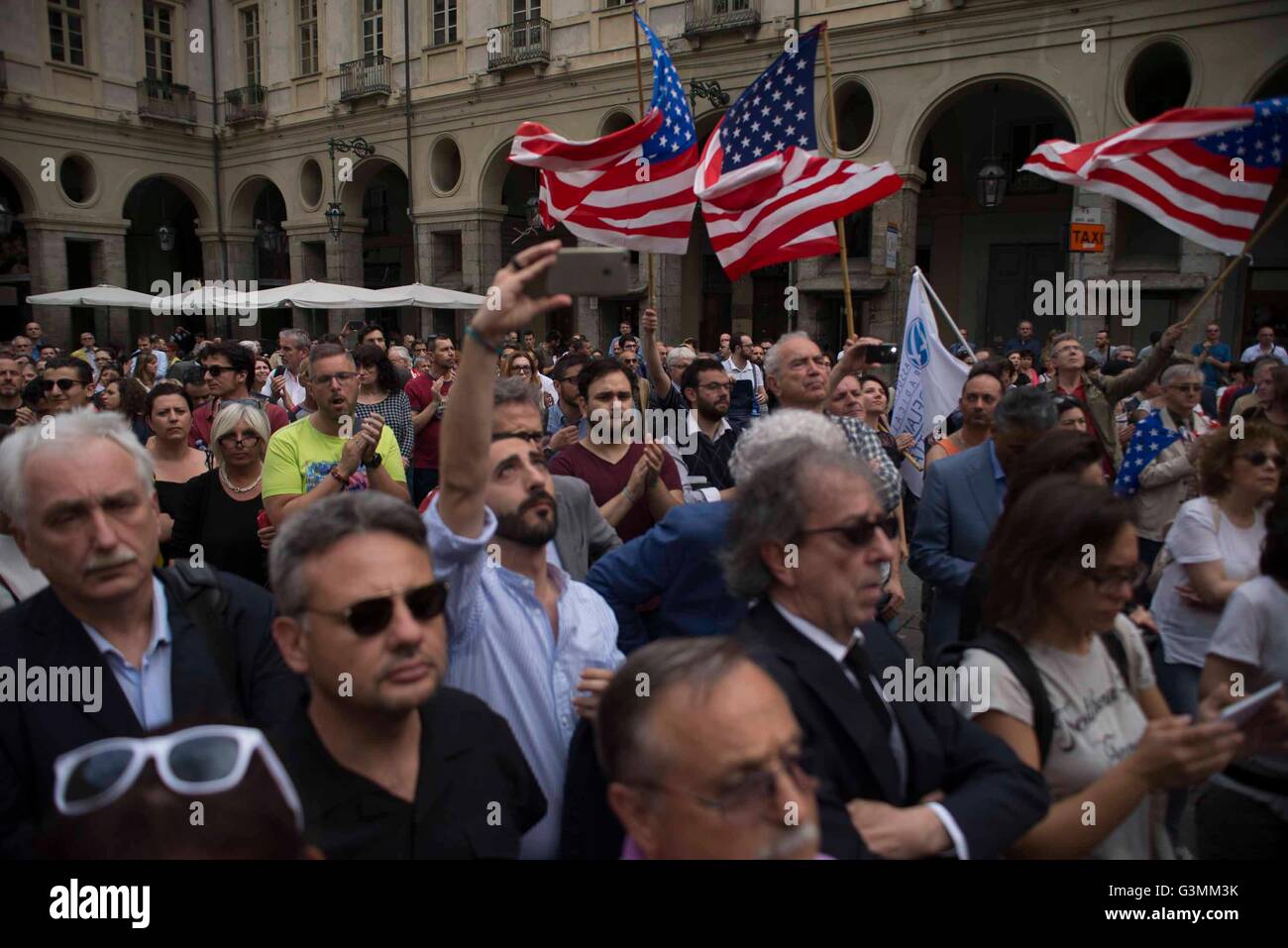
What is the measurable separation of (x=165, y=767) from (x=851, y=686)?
1.23m

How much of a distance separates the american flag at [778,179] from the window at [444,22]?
1978cm

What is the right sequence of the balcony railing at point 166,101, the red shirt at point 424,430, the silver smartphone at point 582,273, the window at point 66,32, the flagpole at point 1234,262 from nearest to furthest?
the silver smartphone at point 582,273, the flagpole at point 1234,262, the red shirt at point 424,430, the window at point 66,32, the balcony railing at point 166,101

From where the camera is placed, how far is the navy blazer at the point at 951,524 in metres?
3.92

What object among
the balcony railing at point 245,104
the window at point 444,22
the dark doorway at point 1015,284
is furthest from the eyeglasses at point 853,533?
the balcony railing at point 245,104

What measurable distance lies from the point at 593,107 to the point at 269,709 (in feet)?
67.8

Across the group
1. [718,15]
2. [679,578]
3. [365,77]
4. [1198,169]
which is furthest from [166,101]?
[679,578]

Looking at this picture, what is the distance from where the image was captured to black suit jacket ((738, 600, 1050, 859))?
1.75 meters

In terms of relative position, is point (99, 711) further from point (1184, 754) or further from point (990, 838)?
point (1184, 754)

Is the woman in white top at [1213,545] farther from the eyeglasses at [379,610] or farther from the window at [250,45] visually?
the window at [250,45]

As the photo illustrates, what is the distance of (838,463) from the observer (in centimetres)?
213

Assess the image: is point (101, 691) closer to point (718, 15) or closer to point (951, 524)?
point (951, 524)

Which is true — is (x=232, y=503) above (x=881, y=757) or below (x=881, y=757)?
above

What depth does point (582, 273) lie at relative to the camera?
6.83 feet

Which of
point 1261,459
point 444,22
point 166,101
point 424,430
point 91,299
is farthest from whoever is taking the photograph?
point 166,101
